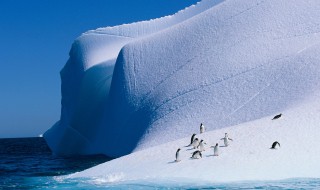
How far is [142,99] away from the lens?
120ft

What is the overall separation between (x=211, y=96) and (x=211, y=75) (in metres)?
2.15

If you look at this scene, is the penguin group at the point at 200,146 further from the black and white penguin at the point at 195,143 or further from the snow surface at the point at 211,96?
the snow surface at the point at 211,96

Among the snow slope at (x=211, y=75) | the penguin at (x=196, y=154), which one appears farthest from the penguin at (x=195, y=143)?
the snow slope at (x=211, y=75)

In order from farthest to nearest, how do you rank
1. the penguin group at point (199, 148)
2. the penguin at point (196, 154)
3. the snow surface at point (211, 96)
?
the penguin at point (196, 154) < the penguin group at point (199, 148) < the snow surface at point (211, 96)

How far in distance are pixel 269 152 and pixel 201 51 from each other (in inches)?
679

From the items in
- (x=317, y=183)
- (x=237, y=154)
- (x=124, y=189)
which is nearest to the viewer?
(x=317, y=183)

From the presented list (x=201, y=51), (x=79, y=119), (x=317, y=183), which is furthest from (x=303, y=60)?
(x=79, y=119)

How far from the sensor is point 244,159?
20.3 metres

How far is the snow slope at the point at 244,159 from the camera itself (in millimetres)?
18828

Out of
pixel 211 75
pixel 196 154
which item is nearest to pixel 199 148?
pixel 196 154

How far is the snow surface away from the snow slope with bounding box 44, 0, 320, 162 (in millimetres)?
76

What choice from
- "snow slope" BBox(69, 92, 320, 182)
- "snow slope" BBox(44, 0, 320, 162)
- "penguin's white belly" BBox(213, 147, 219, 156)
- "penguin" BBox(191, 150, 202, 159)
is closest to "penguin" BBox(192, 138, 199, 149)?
"snow slope" BBox(69, 92, 320, 182)

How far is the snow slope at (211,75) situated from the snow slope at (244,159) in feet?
4.89

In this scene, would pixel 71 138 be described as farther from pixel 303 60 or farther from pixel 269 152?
pixel 269 152
